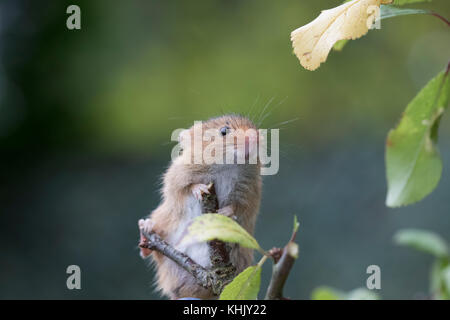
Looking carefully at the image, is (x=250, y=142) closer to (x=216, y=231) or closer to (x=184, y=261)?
(x=184, y=261)

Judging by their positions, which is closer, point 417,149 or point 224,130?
point 417,149

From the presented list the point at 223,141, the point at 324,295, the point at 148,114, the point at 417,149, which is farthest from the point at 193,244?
the point at 148,114

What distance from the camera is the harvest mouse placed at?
1866mm

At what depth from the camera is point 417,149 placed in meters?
1.13

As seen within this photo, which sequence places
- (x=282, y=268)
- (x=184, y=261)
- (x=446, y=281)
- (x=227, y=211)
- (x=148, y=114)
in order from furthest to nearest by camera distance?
(x=148, y=114) < (x=227, y=211) < (x=446, y=281) < (x=184, y=261) < (x=282, y=268)

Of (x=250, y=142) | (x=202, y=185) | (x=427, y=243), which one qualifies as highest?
(x=250, y=142)

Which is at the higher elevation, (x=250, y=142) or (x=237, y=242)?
(x=250, y=142)

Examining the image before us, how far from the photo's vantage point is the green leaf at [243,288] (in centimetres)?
97

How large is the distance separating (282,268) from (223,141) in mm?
1046

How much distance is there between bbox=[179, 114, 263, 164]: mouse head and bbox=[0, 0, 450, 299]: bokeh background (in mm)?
3003

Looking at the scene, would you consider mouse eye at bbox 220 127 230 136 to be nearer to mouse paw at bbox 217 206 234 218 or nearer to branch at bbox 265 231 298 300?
mouse paw at bbox 217 206 234 218

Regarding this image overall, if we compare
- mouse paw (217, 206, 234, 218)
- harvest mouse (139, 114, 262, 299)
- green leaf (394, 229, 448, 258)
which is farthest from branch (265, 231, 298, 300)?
green leaf (394, 229, 448, 258)
